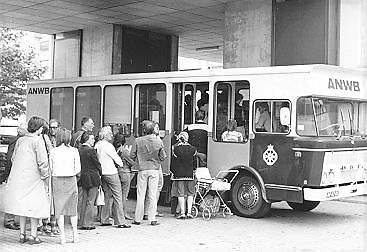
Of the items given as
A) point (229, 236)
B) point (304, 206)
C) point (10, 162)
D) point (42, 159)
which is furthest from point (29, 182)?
point (304, 206)

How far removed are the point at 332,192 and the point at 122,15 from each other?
36.3 ft

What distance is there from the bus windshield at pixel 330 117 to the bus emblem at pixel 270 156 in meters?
0.63

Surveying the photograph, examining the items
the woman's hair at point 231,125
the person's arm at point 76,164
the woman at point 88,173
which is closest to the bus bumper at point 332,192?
the woman's hair at point 231,125

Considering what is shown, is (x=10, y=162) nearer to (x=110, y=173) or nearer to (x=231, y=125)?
(x=110, y=173)

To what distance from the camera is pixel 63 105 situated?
49.3ft

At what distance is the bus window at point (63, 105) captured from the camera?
48.4 ft

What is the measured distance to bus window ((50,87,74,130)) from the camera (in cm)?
1475

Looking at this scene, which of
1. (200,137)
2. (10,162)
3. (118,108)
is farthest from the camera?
(118,108)

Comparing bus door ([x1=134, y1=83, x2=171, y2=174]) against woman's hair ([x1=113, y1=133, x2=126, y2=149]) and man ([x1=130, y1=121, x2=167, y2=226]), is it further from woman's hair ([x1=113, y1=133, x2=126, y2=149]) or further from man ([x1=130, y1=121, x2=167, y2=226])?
man ([x1=130, y1=121, x2=167, y2=226])

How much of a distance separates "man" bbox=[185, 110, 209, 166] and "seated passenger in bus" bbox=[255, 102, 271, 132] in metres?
1.28

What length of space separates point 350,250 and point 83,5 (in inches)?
483

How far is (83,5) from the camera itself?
17625 mm

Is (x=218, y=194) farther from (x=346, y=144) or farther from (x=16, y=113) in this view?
(x=16, y=113)

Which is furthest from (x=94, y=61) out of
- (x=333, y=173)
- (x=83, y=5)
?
(x=333, y=173)
